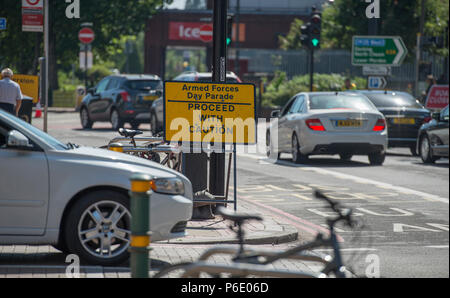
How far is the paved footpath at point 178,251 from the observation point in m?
7.30

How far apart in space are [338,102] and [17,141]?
11907mm

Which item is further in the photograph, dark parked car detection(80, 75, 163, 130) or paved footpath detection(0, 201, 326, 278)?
dark parked car detection(80, 75, 163, 130)

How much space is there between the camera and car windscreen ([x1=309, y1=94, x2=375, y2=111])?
733 inches

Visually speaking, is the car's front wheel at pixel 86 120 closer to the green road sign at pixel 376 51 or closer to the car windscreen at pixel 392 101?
the green road sign at pixel 376 51

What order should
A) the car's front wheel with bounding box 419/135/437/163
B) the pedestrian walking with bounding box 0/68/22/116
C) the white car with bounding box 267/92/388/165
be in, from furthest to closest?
1. the car's front wheel with bounding box 419/135/437/163
2. the white car with bounding box 267/92/388/165
3. the pedestrian walking with bounding box 0/68/22/116

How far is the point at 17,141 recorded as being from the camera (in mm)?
7531

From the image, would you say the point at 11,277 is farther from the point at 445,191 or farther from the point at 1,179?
the point at 445,191

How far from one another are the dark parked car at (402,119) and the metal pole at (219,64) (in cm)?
1095

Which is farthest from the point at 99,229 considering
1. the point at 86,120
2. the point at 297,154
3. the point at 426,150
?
the point at 86,120

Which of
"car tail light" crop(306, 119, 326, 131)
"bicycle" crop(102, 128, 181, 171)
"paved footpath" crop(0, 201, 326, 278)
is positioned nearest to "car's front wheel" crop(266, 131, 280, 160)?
"car tail light" crop(306, 119, 326, 131)

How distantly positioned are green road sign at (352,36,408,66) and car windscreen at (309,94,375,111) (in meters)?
14.3

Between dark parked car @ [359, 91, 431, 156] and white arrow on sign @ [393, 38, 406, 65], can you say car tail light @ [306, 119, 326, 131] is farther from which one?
white arrow on sign @ [393, 38, 406, 65]

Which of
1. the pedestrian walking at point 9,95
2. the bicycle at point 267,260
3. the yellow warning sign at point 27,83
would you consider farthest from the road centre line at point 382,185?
the bicycle at point 267,260

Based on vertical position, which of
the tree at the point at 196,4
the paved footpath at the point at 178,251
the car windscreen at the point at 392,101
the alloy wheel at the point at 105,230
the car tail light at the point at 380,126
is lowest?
the paved footpath at the point at 178,251
